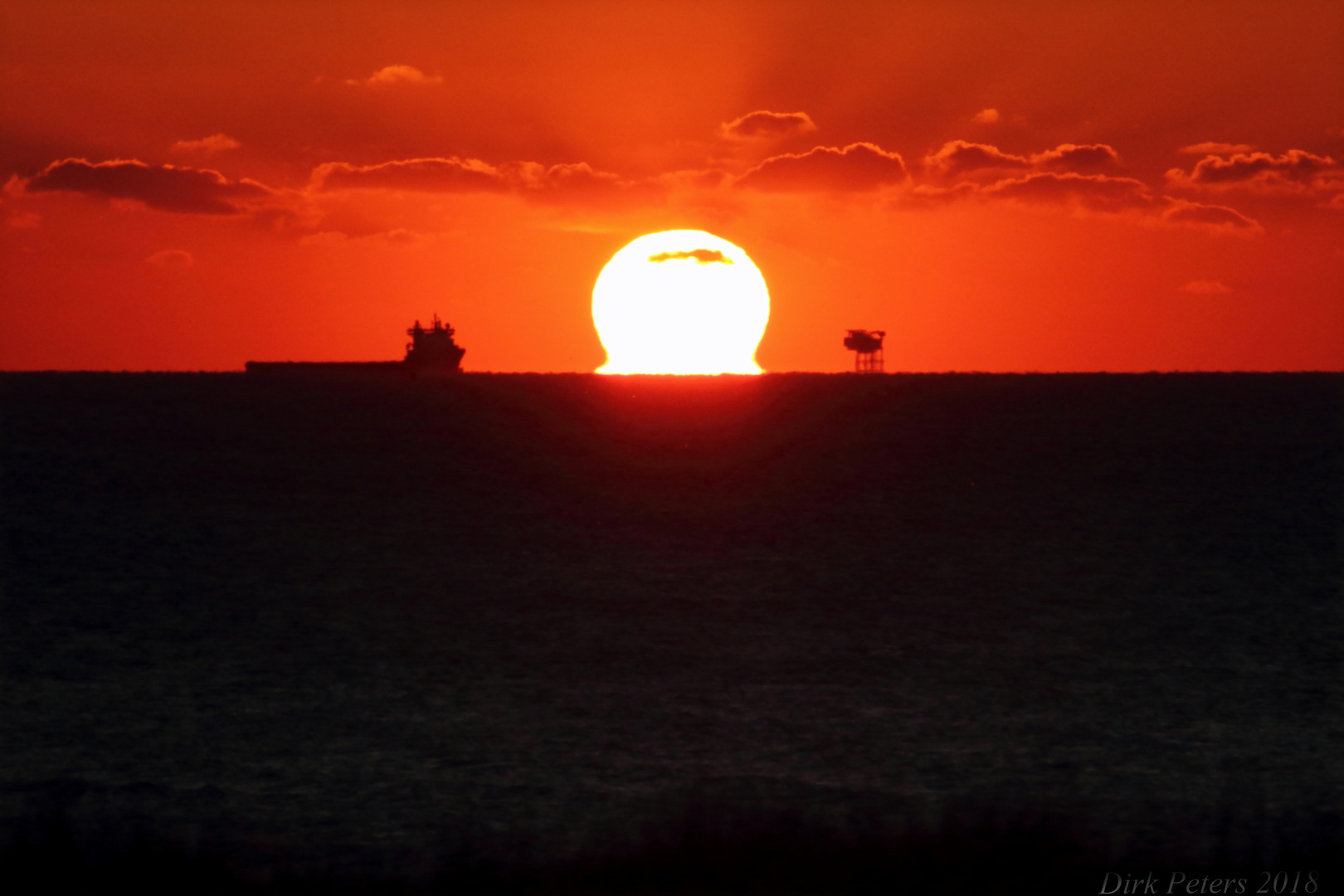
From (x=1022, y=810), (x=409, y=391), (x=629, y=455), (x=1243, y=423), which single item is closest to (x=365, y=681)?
(x=1022, y=810)

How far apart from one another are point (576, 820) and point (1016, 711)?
18.3 meters

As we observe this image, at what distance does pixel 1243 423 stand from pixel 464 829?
139340 mm

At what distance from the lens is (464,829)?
28641mm

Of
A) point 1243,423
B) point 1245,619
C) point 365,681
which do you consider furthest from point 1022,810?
point 1243,423

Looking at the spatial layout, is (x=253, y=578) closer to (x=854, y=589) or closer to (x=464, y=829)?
(x=854, y=589)

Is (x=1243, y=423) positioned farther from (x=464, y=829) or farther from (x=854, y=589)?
(x=464, y=829)

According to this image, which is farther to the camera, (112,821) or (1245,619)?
(1245,619)

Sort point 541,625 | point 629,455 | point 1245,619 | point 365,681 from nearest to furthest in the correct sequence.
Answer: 1. point 365,681
2. point 541,625
3. point 1245,619
4. point 629,455

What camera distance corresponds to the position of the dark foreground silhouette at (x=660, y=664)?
25.1 metres

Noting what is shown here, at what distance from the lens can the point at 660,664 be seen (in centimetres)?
5181

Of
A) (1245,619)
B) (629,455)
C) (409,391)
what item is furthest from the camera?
(409,391)

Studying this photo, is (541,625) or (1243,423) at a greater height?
(1243,423)

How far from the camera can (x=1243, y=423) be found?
153 metres

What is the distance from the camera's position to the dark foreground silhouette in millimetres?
25125
